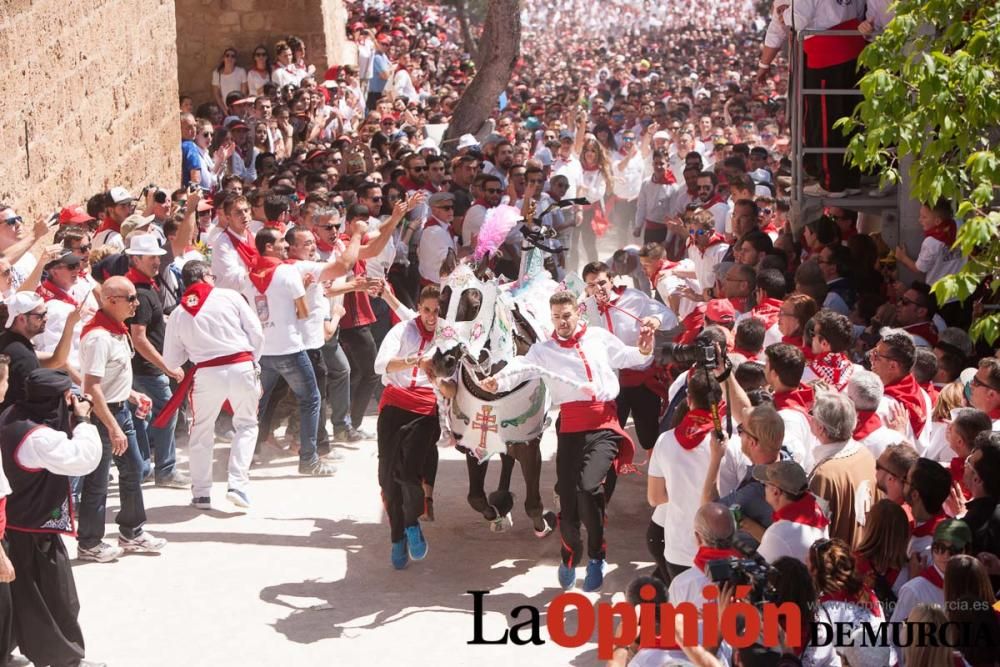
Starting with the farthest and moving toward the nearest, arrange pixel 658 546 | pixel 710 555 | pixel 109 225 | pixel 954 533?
pixel 109 225 → pixel 658 546 → pixel 710 555 → pixel 954 533

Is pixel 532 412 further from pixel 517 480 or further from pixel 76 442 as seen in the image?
pixel 76 442

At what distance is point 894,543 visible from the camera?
18.7 feet

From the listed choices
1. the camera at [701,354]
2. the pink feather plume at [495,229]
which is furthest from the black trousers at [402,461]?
the camera at [701,354]

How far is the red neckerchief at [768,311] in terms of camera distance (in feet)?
27.5

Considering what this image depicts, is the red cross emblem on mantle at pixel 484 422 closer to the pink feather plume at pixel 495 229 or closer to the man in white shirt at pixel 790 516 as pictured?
the pink feather plume at pixel 495 229

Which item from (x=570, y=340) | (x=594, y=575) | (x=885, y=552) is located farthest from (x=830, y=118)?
(x=885, y=552)

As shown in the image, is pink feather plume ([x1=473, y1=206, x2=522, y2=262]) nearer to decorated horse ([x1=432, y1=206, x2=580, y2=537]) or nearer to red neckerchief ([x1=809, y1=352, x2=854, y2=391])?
decorated horse ([x1=432, y1=206, x2=580, y2=537])

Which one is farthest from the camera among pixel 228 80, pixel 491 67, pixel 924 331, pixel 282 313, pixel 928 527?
pixel 228 80

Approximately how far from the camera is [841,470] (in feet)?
20.2

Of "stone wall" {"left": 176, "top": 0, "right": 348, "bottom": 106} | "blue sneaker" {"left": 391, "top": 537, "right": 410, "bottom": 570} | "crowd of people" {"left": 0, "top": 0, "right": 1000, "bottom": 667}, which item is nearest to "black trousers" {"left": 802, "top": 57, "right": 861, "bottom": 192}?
"crowd of people" {"left": 0, "top": 0, "right": 1000, "bottom": 667}

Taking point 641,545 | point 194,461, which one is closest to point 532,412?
point 641,545

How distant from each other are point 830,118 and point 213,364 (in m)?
4.50

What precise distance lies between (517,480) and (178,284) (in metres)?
2.84

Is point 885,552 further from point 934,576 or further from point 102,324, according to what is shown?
point 102,324
